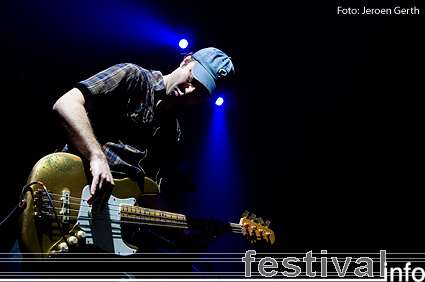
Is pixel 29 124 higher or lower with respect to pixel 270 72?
lower

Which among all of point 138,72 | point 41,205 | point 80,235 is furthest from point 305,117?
point 41,205

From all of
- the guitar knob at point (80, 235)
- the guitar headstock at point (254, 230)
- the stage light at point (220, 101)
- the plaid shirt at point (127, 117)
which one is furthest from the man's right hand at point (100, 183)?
the stage light at point (220, 101)

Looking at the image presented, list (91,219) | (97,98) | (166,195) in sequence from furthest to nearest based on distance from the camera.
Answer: (166,195) → (97,98) → (91,219)

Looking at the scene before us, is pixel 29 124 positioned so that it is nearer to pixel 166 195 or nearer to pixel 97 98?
pixel 97 98

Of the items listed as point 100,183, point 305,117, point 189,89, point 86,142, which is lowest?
point 100,183

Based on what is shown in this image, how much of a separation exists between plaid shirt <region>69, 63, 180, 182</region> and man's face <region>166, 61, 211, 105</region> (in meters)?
0.07

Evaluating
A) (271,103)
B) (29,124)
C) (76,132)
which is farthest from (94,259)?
(271,103)

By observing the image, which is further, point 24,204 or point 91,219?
point 91,219

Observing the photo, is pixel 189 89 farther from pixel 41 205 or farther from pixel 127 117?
pixel 41 205

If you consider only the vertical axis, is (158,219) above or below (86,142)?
below

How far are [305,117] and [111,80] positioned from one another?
8.34 feet

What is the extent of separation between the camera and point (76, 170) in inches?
58.4

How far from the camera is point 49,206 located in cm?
132

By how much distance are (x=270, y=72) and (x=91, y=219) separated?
275cm
